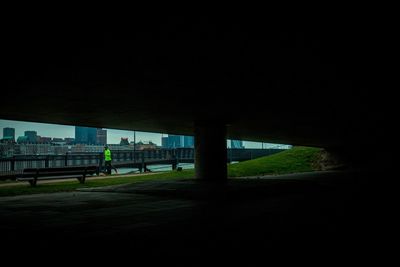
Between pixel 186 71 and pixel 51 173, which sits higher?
pixel 186 71

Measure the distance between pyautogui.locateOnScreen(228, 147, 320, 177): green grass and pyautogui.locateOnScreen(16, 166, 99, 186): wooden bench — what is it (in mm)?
11936

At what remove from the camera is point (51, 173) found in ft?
Result: 60.7

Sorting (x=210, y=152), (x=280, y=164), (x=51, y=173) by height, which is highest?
(x=210, y=152)

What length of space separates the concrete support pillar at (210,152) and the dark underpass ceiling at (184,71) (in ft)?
8.22

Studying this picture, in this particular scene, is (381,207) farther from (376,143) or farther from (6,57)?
(376,143)

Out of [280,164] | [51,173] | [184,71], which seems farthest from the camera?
[280,164]

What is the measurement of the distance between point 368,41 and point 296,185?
32.8ft

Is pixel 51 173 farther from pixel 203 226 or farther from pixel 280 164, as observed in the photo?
pixel 280 164

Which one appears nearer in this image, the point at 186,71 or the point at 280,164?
the point at 186,71

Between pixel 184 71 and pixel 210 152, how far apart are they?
10.1m

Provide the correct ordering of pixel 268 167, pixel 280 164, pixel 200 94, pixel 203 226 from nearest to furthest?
pixel 203 226 → pixel 200 94 → pixel 268 167 → pixel 280 164

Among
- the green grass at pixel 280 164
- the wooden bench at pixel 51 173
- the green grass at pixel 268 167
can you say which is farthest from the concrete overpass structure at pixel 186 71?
the green grass at pixel 280 164

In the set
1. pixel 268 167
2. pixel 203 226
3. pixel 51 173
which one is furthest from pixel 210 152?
pixel 268 167

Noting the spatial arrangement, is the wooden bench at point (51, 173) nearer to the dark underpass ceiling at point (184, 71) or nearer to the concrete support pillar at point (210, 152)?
the dark underpass ceiling at point (184, 71)
